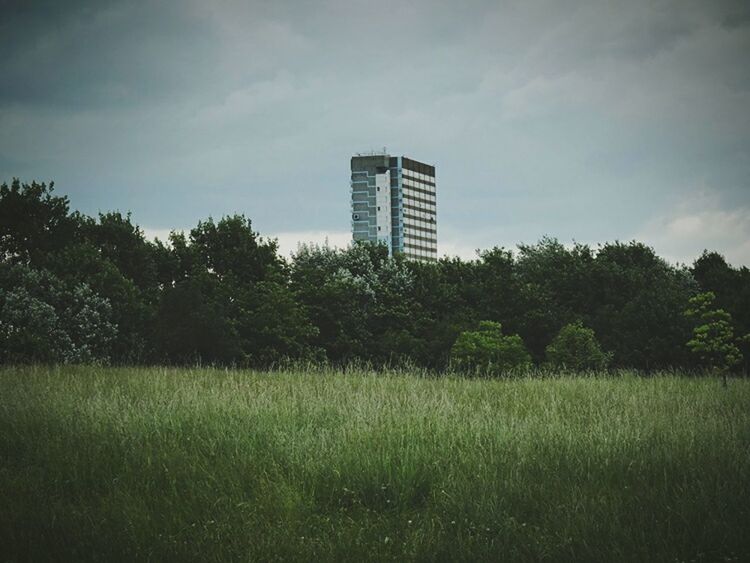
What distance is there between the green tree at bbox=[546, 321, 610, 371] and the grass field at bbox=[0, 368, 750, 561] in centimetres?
1932

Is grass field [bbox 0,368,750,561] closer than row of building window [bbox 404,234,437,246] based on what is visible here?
Yes

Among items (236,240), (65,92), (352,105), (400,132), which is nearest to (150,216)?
(236,240)

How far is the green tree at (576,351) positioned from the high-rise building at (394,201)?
112 metres

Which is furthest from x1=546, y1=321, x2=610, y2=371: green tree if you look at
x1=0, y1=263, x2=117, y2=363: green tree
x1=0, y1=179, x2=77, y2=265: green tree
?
x1=0, y1=179, x2=77, y2=265: green tree

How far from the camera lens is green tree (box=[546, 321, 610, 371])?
95.2 ft

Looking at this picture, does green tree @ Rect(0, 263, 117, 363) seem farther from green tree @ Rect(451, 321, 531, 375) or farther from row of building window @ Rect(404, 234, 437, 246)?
row of building window @ Rect(404, 234, 437, 246)

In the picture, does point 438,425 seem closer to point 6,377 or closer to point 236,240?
point 6,377

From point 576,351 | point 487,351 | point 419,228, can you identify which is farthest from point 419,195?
point 487,351

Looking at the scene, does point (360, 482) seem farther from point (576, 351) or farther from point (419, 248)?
point (419, 248)

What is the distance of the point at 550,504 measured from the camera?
224 inches

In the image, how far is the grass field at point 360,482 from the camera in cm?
494

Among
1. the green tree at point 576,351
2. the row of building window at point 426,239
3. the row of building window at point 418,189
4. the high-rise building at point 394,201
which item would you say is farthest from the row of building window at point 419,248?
the green tree at point 576,351

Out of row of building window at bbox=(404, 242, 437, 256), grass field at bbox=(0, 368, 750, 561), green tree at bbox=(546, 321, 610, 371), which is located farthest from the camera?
row of building window at bbox=(404, 242, 437, 256)

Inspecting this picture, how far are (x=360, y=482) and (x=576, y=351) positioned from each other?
25229mm
